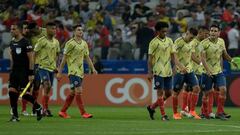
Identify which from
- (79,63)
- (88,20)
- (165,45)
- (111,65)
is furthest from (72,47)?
(88,20)

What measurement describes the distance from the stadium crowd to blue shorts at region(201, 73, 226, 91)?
8550 mm

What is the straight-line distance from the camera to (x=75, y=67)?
23531mm

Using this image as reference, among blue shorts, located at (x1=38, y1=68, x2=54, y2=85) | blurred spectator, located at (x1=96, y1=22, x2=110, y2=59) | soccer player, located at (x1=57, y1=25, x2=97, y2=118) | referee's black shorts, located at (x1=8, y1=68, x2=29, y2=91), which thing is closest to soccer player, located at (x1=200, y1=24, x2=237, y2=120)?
soccer player, located at (x1=57, y1=25, x2=97, y2=118)

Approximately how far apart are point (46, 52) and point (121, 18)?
12408 mm

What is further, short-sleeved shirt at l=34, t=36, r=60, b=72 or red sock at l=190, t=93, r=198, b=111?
red sock at l=190, t=93, r=198, b=111

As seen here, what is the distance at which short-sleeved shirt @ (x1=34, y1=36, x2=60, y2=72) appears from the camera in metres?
24.1

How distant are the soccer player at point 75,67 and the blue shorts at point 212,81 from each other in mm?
3242

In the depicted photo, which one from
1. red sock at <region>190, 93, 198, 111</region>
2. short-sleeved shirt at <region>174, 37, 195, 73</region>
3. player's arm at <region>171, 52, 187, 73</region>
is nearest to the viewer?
player's arm at <region>171, 52, 187, 73</region>

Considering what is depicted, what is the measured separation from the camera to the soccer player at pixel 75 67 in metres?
23.4

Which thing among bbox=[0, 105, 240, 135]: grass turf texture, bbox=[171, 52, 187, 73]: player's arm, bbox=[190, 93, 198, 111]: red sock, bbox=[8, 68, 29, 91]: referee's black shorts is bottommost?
bbox=[0, 105, 240, 135]: grass turf texture

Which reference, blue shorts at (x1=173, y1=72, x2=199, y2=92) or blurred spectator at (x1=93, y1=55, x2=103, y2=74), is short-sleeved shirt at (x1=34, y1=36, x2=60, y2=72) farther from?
blurred spectator at (x1=93, y1=55, x2=103, y2=74)

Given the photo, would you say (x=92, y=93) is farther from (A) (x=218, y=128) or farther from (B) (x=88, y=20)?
(A) (x=218, y=128)

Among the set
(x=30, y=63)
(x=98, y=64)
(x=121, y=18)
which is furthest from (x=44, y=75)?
(x=121, y=18)

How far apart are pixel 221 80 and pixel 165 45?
211 cm
